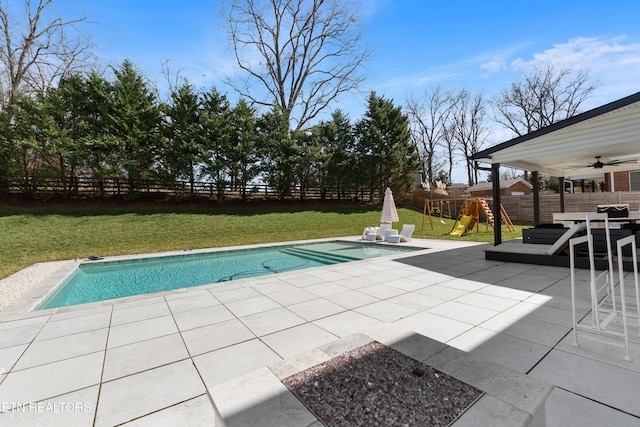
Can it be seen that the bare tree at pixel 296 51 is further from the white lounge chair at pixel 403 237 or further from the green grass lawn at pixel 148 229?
the white lounge chair at pixel 403 237

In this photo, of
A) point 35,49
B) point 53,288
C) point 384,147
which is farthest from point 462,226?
point 35,49

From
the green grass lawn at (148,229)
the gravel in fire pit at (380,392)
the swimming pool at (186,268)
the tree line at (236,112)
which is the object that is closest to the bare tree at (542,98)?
the tree line at (236,112)

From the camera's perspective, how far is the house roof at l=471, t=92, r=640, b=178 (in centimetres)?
520

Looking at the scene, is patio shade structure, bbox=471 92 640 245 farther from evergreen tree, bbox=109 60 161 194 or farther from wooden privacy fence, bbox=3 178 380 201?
evergreen tree, bbox=109 60 161 194

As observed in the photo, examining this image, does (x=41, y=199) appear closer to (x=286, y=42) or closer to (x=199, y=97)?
(x=199, y=97)

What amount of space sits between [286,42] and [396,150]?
11.4 meters

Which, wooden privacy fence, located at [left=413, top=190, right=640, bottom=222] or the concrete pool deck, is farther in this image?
wooden privacy fence, located at [left=413, top=190, right=640, bottom=222]

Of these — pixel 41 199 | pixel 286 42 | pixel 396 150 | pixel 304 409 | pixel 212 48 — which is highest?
pixel 286 42

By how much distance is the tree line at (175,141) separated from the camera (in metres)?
11.9

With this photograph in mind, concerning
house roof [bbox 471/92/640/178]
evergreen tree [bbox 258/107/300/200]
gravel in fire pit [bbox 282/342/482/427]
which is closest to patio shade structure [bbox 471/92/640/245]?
house roof [bbox 471/92/640/178]

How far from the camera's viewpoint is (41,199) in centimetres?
1230

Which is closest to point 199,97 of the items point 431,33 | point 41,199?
point 41,199

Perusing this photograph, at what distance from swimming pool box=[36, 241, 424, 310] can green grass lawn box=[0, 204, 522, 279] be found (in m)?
1.49

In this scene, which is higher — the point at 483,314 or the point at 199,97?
the point at 199,97
